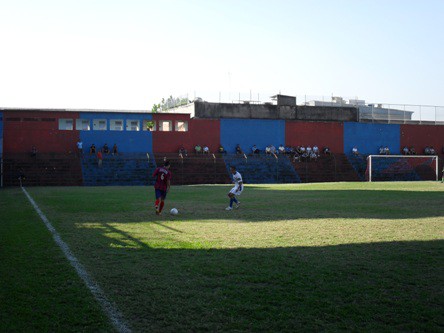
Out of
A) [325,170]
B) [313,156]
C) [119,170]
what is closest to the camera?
[119,170]

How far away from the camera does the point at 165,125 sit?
58531 mm

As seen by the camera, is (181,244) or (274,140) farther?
(274,140)

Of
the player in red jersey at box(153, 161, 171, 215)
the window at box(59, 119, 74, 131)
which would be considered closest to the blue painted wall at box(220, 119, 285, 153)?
the window at box(59, 119, 74, 131)

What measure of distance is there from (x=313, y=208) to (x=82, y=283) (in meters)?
13.4

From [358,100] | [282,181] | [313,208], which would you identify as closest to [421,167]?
[282,181]

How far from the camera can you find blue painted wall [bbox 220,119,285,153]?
5900cm

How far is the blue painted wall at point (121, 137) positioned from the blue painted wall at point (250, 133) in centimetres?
820

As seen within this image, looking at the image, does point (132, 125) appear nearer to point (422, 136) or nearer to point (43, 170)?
point (43, 170)

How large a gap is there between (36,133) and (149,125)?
12329mm

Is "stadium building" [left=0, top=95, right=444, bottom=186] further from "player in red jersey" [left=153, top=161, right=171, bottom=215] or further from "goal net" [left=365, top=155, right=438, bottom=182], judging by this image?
"player in red jersey" [left=153, top=161, right=171, bottom=215]

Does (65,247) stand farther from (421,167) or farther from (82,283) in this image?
(421,167)

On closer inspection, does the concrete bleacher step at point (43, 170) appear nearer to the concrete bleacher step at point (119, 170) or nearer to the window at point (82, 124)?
the concrete bleacher step at point (119, 170)

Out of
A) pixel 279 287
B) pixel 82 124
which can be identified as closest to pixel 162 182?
pixel 279 287

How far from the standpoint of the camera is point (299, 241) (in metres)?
11.6
